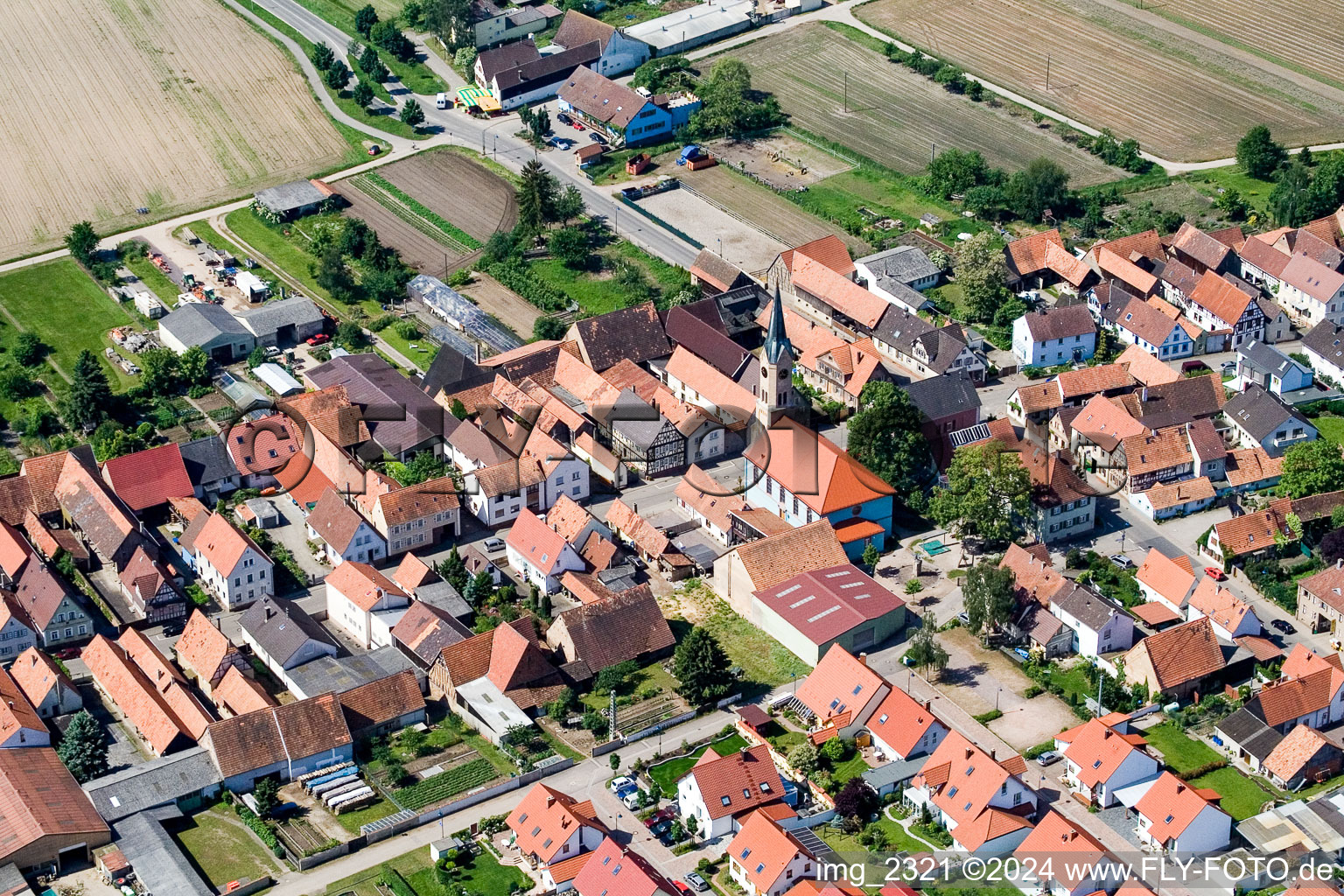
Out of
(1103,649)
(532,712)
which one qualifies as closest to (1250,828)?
(1103,649)

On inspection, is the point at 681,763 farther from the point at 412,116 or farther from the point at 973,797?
the point at 412,116

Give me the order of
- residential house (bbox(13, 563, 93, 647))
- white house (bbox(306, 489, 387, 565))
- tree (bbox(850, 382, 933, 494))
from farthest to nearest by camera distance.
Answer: tree (bbox(850, 382, 933, 494))
white house (bbox(306, 489, 387, 565))
residential house (bbox(13, 563, 93, 647))

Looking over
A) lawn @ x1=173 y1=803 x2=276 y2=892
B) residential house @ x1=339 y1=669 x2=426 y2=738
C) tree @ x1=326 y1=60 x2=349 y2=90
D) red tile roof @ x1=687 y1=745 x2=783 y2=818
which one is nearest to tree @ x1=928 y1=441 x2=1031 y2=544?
red tile roof @ x1=687 y1=745 x2=783 y2=818

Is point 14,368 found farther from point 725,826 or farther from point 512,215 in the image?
point 725,826

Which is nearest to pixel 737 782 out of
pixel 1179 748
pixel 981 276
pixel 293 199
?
pixel 1179 748

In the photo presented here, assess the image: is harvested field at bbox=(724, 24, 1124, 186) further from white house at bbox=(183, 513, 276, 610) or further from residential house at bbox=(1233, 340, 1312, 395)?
white house at bbox=(183, 513, 276, 610)
